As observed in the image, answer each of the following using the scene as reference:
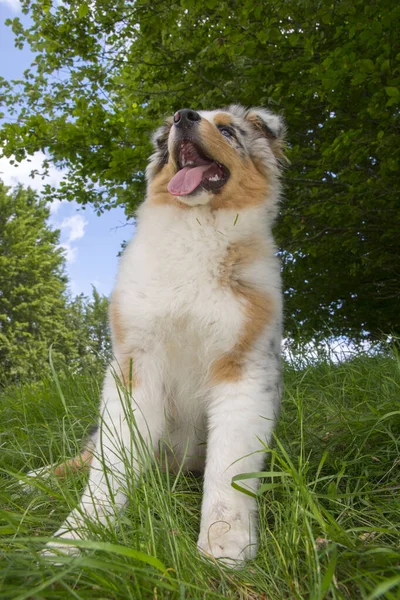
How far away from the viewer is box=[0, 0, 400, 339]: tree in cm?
650

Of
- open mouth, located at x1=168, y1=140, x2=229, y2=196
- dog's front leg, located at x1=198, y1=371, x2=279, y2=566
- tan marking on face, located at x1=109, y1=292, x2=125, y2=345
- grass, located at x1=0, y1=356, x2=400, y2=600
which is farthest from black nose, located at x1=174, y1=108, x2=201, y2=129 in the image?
grass, located at x1=0, y1=356, x2=400, y2=600

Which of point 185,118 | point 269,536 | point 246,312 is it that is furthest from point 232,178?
point 269,536

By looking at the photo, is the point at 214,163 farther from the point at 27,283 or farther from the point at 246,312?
the point at 27,283

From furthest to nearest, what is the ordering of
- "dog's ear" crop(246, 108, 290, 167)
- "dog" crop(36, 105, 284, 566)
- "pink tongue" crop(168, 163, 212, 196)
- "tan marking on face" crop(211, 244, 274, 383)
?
"dog's ear" crop(246, 108, 290, 167), "pink tongue" crop(168, 163, 212, 196), "tan marking on face" crop(211, 244, 274, 383), "dog" crop(36, 105, 284, 566)

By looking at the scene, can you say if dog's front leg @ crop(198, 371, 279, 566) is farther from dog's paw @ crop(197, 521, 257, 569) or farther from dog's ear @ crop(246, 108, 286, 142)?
dog's ear @ crop(246, 108, 286, 142)

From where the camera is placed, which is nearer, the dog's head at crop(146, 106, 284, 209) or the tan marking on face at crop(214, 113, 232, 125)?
the dog's head at crop(146, 106, 284, 209)

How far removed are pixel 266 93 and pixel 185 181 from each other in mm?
5013

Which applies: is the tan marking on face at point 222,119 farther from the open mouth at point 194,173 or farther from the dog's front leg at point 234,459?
the dog's front leg at point 234,459

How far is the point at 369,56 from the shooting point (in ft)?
21.5

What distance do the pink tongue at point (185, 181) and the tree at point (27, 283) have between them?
88.5ft

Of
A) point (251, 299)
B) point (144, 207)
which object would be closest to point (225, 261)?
point (251, 299)

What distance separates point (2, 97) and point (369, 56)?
7267 millimetres

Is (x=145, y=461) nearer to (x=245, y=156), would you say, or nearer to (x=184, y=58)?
(x=245, y=156)

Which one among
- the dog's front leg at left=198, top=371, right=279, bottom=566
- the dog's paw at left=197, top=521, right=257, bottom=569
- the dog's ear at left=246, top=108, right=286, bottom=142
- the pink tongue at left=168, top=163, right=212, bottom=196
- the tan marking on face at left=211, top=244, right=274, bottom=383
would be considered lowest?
the dog's paw at left=197, top=521, right=257, bottom=569
